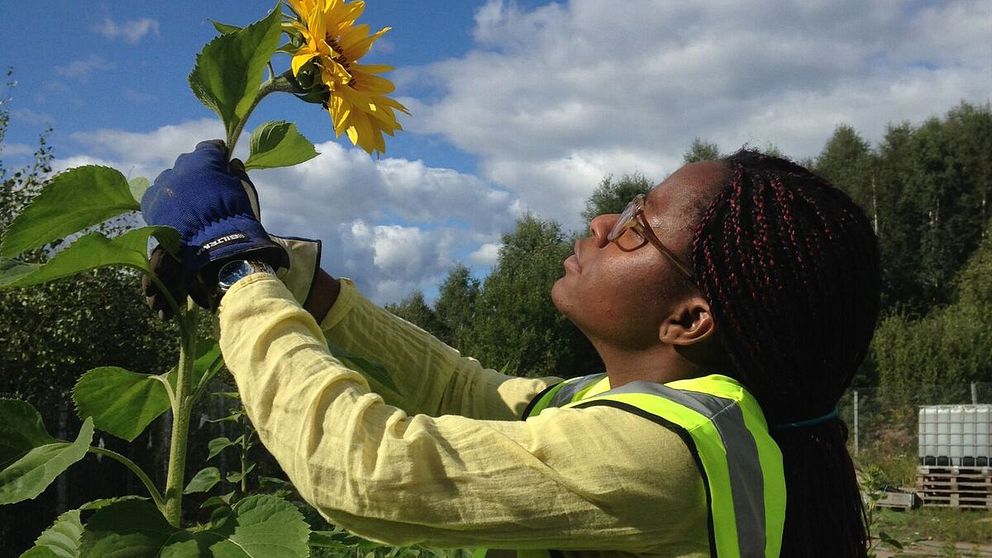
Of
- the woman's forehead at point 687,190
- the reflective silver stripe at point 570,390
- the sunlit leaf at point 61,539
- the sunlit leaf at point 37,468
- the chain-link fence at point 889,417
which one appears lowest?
the chain-link fence at point 889,417

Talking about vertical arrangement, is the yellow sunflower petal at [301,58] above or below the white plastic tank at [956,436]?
above

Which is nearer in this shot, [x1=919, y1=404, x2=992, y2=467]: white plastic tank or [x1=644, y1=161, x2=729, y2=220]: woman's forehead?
[x1=644, y1=161, x2=729, y2=220]: woman's forehead

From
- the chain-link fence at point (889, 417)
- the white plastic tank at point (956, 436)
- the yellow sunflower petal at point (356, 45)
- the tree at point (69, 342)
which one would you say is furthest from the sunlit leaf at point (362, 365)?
the chain-link fence at point (889, 417)

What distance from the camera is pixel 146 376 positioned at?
4.97 feet

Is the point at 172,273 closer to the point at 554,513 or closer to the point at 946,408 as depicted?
the point at 554,513

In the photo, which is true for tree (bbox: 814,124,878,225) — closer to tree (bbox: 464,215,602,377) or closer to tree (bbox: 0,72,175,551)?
tree (bbox: 464,215,602,377)

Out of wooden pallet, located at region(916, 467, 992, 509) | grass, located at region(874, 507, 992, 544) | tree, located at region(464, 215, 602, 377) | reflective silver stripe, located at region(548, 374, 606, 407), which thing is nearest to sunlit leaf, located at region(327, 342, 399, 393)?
reflective silver stripe, located at region(548, 374, 606, 407)

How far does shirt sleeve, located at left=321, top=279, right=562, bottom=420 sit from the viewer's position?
1.91 metres

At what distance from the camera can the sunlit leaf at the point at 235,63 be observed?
138 cm

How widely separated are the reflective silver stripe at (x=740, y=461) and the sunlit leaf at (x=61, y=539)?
906 mm

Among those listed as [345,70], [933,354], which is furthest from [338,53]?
[933,354]

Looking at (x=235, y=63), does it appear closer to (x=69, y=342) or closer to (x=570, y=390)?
(x=570, y=390)

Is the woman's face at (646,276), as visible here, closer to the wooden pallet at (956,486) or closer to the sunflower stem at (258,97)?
the sunflower stem at (258,97)

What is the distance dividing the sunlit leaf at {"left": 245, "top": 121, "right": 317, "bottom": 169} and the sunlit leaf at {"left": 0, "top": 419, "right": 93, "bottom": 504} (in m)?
0.50
